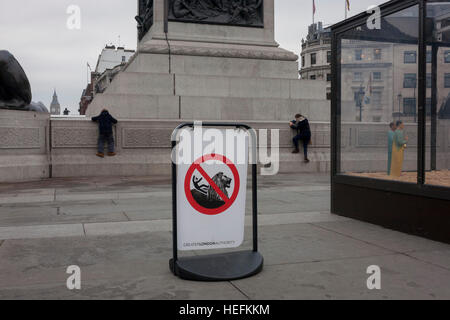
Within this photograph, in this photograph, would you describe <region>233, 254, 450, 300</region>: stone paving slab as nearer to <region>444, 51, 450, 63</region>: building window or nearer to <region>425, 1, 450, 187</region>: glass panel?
<region>425, 1, 450, 187</region>: glass panel

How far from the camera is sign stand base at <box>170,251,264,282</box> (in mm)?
4145

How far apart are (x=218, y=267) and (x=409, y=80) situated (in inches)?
144

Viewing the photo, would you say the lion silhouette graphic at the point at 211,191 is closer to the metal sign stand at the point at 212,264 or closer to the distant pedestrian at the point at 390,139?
the metal sign stand at the point at 212,264

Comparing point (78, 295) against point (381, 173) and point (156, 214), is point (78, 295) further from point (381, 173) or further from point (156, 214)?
point (381, 173)

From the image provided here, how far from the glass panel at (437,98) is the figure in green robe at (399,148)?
0.40 metres

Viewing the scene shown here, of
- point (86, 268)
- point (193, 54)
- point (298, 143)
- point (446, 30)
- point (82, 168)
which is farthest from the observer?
point (193, 54)

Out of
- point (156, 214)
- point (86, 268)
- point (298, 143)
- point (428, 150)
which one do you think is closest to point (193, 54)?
point (298, 143)

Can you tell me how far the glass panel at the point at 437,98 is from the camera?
602 centimetres

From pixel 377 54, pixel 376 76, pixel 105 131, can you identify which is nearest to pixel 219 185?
pixel 376 76

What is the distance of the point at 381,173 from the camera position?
6.75 meters

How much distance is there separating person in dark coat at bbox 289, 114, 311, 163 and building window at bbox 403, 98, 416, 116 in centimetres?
971

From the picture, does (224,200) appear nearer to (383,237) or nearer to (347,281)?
(347,281)
